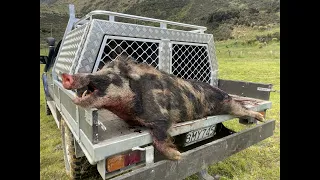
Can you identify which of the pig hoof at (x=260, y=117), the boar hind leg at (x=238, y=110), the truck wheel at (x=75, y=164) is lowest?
the truck wheel at (x=75, y=164)

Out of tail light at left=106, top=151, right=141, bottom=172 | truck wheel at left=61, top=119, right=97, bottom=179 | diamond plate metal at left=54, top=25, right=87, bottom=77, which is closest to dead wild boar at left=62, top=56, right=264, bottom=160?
tail light at left=106, top=151, right=141, bottom=172

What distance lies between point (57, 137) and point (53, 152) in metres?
0.15

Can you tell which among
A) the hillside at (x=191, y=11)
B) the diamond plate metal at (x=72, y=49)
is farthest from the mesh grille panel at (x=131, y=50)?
the hillside at (x=191, y=11)

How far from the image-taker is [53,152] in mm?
1919

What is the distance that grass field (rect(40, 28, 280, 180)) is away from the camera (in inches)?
72.0

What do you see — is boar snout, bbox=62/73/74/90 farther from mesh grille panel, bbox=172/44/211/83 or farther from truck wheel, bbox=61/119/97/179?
mesh grille panel, bbox=172/44/211/83

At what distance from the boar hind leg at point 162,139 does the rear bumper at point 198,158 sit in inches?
1.7

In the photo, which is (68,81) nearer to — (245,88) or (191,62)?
(191,62)

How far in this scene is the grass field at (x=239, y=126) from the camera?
1829mm

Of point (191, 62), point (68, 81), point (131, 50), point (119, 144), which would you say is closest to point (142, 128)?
point (119, 144)

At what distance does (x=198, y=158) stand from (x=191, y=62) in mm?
1015

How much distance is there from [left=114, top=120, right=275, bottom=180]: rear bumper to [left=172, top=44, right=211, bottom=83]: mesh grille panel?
726 mm

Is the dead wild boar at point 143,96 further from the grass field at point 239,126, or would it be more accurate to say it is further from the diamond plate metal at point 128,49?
the grass field at point 239,126
